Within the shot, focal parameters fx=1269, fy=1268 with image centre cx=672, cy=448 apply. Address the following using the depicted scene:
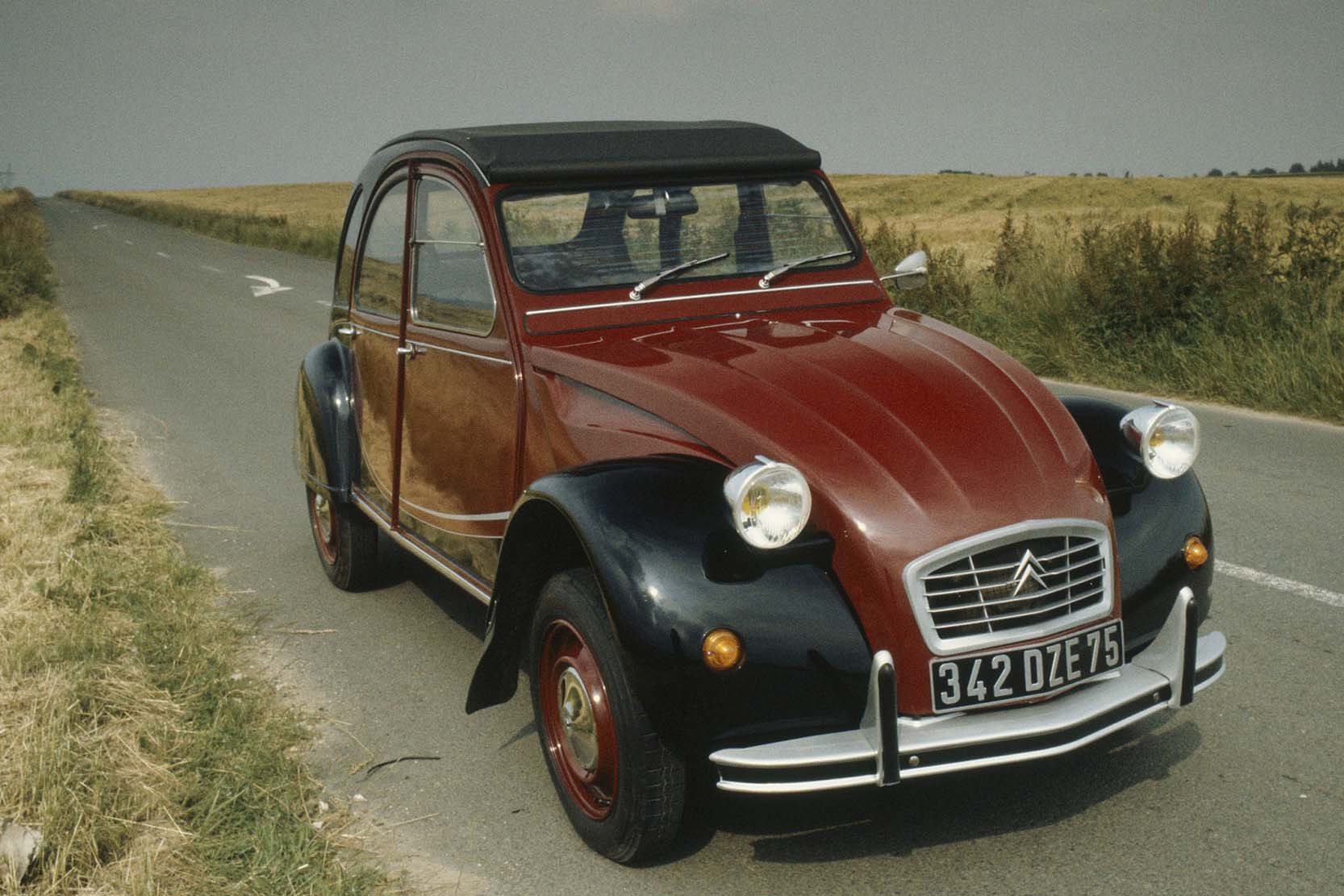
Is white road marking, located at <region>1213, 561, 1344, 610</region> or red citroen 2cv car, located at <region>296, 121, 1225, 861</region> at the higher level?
red citroen 2cv car, located at <region>296, 121, 1225, 861</region>

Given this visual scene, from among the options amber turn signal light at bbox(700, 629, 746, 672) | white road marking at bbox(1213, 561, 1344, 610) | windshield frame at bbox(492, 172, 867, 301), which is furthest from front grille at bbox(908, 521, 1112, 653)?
white road marking at bbox(1213, 561, 1344, 610)

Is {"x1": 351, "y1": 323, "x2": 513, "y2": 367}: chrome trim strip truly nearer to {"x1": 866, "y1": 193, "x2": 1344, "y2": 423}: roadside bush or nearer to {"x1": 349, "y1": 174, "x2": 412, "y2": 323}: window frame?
{"x1": 349, "y1": 174, "x2": 412, "y2": 323}: window frame

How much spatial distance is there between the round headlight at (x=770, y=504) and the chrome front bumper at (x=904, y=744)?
0.37 metres

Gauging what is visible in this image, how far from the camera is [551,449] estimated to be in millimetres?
3875

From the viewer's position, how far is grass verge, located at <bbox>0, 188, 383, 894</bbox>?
3.17m

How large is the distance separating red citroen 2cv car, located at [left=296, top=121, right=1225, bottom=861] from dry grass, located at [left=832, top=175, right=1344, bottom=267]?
2670 centimetres

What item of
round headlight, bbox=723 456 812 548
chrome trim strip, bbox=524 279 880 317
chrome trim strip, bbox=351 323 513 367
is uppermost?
chrome trim strip, bbox=524 279 880 317

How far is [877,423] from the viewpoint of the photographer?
3.34 metres

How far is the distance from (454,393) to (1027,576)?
2.17m

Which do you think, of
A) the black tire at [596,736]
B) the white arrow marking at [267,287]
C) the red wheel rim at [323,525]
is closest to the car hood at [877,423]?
the black tire at [596,736]

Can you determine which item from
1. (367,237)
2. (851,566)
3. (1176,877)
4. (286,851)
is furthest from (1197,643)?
(367,237)

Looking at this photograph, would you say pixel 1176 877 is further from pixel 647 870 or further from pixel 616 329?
pixel 616 329

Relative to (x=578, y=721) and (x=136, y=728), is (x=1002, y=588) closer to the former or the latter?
(x=578, y=721)

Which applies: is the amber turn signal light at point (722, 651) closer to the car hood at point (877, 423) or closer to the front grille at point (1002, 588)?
the car hood at point (877, 423)
